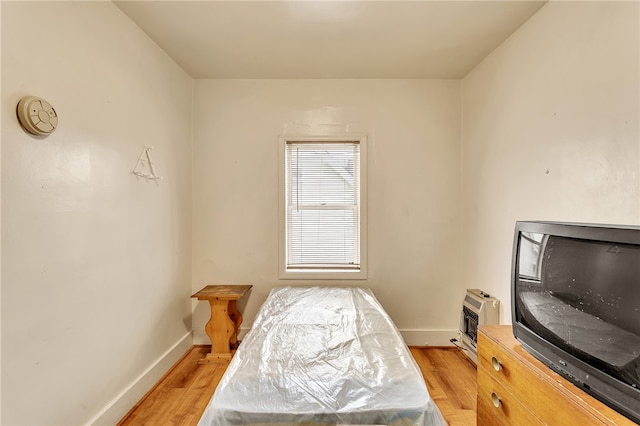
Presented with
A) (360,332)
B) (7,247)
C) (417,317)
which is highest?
(7,247)

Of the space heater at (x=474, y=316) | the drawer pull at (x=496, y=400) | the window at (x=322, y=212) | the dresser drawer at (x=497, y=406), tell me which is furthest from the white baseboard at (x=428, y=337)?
the drawer pull at (x=496, y=400)

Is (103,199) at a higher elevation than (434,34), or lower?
lower

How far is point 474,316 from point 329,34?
8.26 ft

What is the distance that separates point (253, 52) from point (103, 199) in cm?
157

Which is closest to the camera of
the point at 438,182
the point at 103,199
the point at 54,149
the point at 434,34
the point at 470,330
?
the point at 54,149

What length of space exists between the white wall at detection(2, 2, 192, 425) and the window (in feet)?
3.67

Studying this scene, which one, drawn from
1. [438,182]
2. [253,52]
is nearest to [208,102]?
[253,52]

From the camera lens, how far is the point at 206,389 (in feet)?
6.97

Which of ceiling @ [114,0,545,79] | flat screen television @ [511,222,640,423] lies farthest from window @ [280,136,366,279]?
flat screen television @ [511,222,640,423]

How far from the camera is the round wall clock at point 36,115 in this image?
120 cm

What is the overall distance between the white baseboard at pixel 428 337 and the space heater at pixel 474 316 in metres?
0.13

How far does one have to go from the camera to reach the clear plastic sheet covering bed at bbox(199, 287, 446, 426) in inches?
46.3

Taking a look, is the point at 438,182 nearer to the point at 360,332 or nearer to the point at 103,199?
the point at 360,332

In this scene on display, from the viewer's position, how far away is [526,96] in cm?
189
